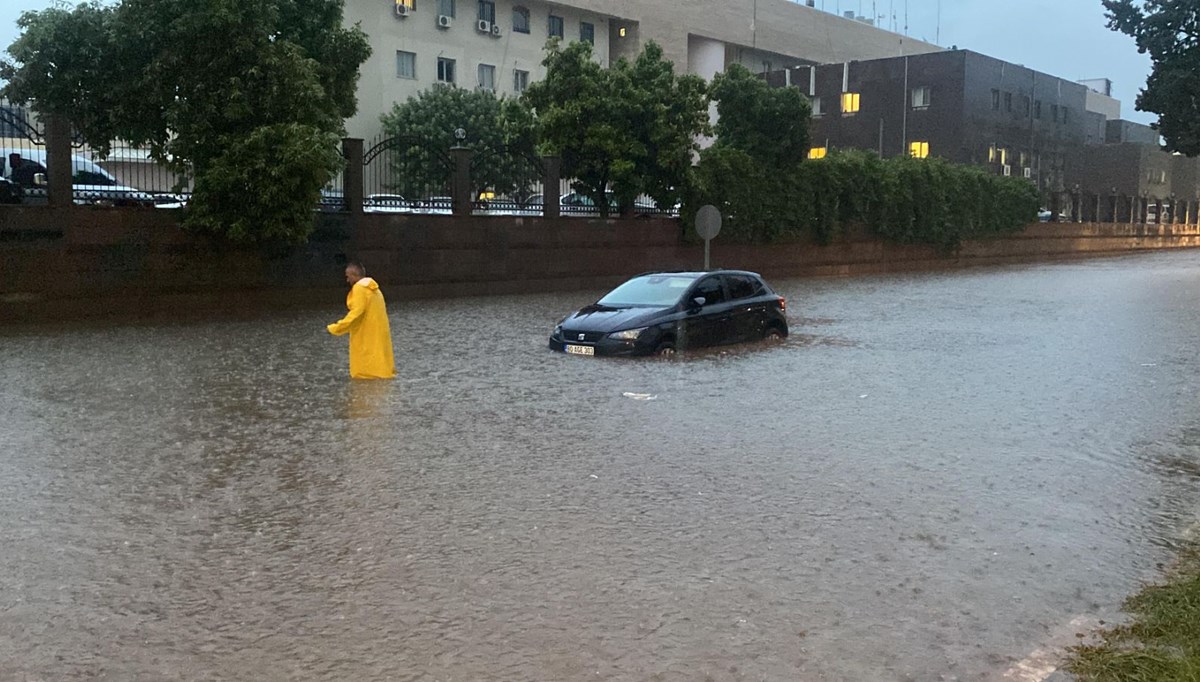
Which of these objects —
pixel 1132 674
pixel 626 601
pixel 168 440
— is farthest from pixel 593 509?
pixel 168 440

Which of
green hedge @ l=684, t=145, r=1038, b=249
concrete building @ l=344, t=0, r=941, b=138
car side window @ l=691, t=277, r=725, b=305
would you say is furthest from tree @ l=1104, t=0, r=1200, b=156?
car side window @ l=691, t=277, r=725, b=305

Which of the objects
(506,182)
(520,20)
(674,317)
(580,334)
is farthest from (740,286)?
(520,20)

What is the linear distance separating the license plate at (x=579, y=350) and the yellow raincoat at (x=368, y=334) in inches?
126

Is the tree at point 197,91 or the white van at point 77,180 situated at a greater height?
the tree at point 197,91

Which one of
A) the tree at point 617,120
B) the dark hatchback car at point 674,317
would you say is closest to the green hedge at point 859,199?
the tree at point 617,120

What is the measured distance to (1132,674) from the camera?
4.28 metres

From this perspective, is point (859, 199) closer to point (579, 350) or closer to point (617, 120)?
point (617, 120)

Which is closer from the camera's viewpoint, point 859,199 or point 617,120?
point 617,120

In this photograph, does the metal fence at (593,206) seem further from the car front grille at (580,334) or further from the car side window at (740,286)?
the car front grille at (580,334)

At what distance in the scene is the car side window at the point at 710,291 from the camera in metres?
16.3

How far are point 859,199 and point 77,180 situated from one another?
1149 inches

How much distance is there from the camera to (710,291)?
54.0 ft

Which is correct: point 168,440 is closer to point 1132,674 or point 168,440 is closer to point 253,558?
point 253,558

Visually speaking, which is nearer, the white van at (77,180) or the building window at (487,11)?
the white van at (77,180)
